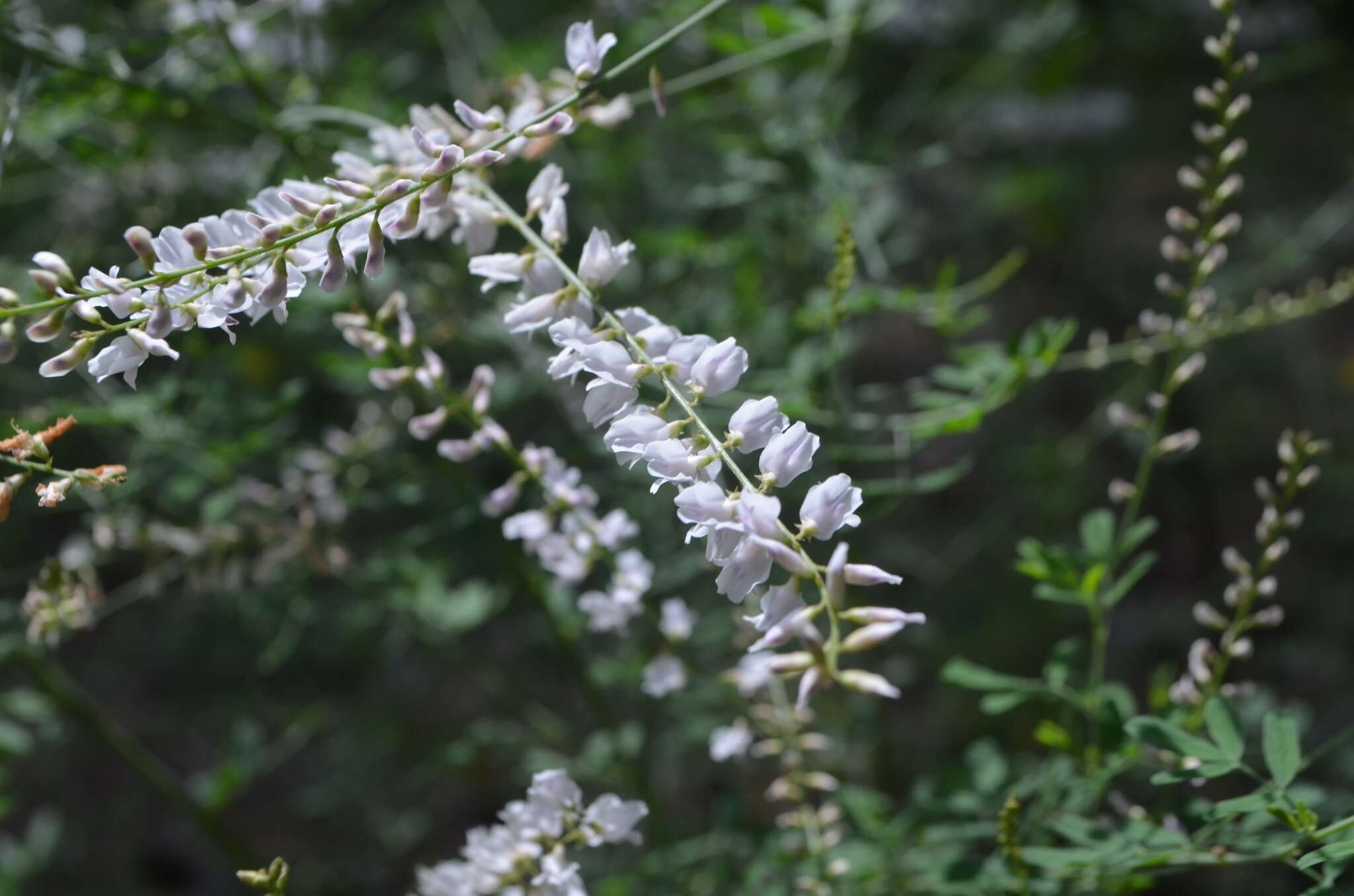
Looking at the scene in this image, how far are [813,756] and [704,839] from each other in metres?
0.25

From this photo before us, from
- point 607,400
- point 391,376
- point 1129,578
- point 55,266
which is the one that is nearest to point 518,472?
point 391,376

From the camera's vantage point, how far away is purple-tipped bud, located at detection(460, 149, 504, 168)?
0.88m

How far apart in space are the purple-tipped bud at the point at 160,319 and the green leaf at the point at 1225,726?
1.08 meters

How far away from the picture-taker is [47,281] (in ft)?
2.72

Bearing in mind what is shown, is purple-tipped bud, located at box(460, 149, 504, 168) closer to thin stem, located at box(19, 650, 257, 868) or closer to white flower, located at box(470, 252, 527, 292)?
white flower, located at box(470, 252, 527, 292)

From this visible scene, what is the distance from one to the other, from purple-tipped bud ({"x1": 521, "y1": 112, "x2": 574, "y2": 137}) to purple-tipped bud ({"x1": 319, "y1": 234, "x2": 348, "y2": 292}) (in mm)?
200

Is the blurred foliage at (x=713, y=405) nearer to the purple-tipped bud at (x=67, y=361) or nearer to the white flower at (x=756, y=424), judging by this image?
the white flower at (x=756, y=424)

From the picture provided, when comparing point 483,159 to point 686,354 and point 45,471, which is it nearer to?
point 686,354

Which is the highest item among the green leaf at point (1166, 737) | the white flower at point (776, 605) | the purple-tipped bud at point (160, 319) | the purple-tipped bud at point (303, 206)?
the purple-tipped bud at point (303, 206)

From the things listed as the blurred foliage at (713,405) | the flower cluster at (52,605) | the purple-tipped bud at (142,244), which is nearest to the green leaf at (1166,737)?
the blurred foliage at (713,405)

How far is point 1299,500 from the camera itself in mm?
3133

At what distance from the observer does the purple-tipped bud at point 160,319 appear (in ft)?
2.77

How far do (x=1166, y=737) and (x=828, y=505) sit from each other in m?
0.53

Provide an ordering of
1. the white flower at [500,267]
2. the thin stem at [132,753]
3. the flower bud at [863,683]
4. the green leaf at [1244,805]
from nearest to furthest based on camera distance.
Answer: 1. the flower bud at [863,683]
2. the green leaf at [1244,805]
3. the white flower at [500,267]
4. the thin stem at [132,753]
